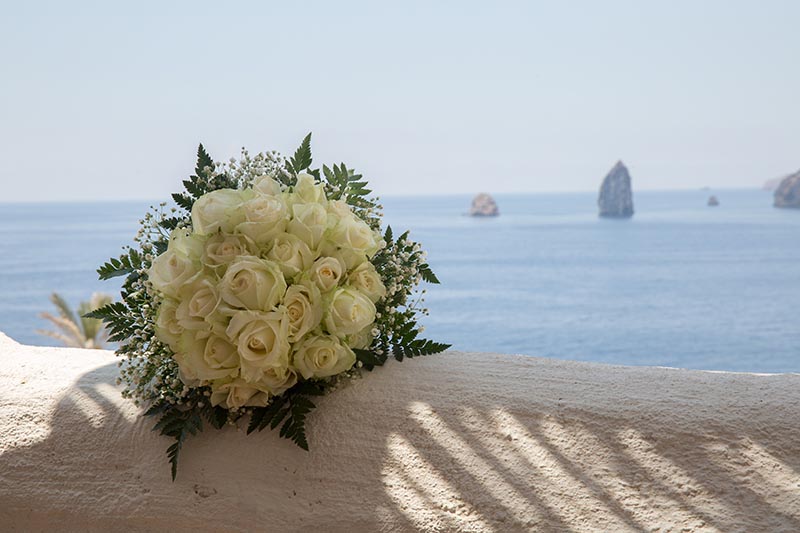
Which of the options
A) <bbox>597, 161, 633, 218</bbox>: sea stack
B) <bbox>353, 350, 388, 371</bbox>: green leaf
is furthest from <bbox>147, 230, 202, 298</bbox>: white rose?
<bbox>597, 161, 633, 218</bbox>: sea stack

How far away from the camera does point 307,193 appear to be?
1.50m

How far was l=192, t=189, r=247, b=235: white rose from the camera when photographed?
142 cm

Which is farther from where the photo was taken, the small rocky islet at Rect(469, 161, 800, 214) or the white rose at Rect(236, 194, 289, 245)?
the small rocky islet at Rect(469, 161, 800, 214)

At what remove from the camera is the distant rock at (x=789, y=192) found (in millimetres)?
31156

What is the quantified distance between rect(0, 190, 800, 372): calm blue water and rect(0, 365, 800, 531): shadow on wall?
1474 centimetres

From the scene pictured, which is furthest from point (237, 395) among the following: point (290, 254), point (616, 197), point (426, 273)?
point (616, 197)

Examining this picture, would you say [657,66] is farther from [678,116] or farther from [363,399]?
[363,399]

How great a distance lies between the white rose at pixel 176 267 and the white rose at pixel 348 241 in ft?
0.79

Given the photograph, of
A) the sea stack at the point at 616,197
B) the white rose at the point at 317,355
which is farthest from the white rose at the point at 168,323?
the sea stack at the point at 616,197

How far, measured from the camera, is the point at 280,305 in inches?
53.7

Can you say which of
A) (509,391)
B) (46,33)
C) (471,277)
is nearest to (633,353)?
(471,277)

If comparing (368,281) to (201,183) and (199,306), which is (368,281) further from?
(201,183)

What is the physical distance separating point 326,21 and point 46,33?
517 inches

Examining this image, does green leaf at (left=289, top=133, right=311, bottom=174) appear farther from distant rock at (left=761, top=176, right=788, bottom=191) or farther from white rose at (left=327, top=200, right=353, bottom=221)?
distant rock at (left=761, top=176, right=788, bottom=191)
